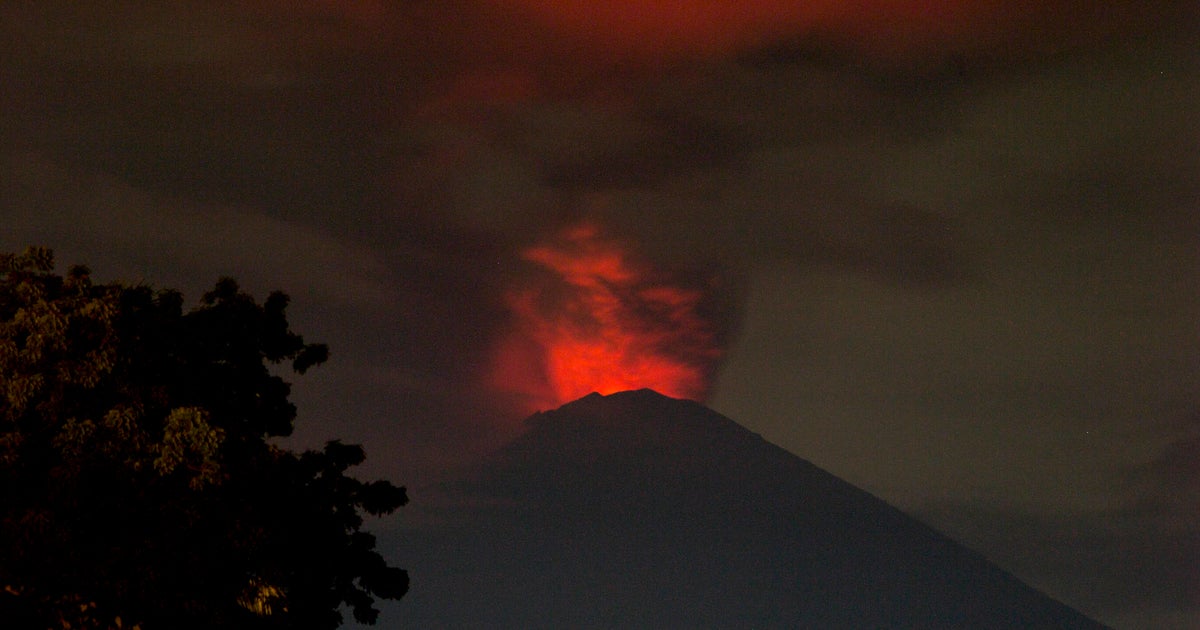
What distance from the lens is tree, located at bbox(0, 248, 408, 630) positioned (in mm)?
25266

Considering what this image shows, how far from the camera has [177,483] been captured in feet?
88.5

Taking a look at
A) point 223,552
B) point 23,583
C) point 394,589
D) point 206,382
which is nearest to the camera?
point 23,583

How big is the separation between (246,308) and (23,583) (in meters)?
8.80

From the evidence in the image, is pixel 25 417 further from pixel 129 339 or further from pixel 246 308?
pixel 246 308

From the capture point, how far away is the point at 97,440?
27.2m

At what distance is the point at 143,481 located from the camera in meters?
26.8

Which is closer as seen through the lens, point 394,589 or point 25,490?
point 25,490

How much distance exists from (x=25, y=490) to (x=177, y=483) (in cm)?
271

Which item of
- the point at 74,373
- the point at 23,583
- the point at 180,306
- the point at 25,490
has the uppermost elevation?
the point at 180,306

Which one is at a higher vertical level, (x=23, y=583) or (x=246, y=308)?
(x=246, y=308)

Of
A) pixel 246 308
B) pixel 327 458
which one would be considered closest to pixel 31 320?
pixel 246 308

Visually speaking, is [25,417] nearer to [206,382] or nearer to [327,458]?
[206,382]

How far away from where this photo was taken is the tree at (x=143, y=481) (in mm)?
25266

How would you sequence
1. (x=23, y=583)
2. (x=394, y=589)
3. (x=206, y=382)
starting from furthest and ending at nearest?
1. (x=394, y=589)
2. (x=206, y=382)
3. (x=23, y=583)
